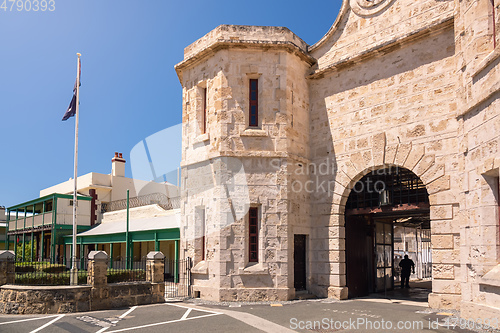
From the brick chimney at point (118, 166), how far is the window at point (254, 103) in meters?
20.8

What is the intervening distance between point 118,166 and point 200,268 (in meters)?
21.1

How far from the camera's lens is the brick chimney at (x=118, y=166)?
31.8 m

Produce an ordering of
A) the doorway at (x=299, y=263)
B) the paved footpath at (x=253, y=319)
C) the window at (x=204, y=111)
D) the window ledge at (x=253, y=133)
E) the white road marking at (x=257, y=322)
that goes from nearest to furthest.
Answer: the white road marking at (x=257, y=322)
the paved footpath at (x=253, y=319)
the window ledge at (x=253, y=133)
the doorway at (x=299, y=263)
the window at (x=204, y=111)

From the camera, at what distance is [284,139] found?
43.0ft

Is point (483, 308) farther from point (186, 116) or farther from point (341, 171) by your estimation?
point (186, 116)

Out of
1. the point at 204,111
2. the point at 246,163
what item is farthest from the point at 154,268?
the point at 204,111

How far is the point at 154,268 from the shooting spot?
1255cm

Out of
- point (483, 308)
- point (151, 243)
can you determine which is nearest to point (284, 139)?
point (483, 308)

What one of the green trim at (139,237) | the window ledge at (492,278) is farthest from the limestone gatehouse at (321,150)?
the green trim at (139,237)

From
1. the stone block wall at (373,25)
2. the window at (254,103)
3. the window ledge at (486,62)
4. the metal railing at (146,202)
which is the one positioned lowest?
the metal railing at (146,202)

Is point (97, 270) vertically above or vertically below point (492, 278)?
below

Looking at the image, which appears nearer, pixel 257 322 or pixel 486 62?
pixel 486 62

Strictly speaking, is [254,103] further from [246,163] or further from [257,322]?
[257,322]

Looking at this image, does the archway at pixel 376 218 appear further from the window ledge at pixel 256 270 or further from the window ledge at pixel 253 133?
the window ledge at pixel 253 133
